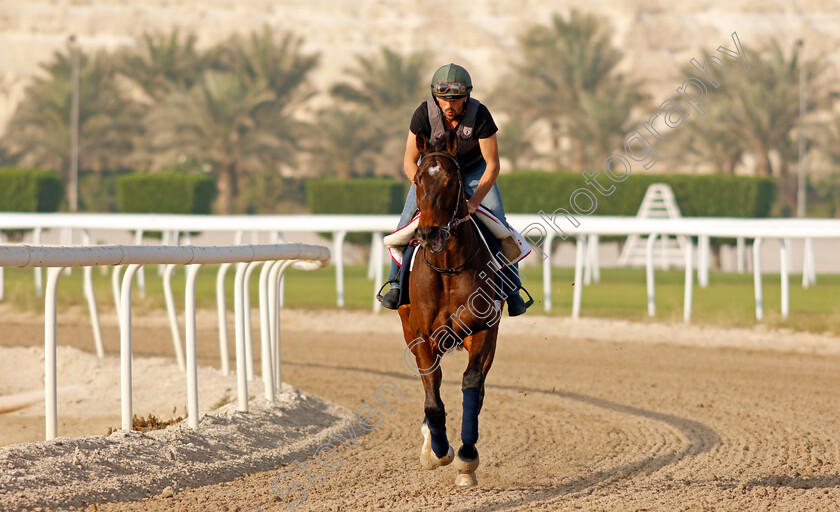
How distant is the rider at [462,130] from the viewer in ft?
16.7

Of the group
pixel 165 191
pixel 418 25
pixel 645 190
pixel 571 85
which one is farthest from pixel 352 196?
pixel 418 25

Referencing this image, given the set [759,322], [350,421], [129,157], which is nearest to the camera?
[350,421]

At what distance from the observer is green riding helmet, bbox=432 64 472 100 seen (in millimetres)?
5086

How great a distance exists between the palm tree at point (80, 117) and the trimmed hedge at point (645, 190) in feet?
67.4

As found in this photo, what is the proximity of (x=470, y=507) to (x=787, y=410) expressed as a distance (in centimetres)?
368

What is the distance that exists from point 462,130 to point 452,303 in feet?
2.94

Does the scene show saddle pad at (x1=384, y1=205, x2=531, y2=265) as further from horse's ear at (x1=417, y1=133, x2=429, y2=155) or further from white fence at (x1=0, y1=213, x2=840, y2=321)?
white fence at (x1=0, y1=213, x2=840, y2=321)

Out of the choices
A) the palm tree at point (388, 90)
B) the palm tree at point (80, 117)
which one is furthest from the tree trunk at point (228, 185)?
the palm tree at point (388, 90)

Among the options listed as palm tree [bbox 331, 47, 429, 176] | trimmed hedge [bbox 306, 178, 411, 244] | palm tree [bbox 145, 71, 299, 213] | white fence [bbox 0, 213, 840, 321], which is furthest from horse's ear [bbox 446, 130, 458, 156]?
palm tree [bbox 331, 47, 429, 176]

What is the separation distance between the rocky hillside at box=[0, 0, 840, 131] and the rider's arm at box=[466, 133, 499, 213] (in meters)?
69.1

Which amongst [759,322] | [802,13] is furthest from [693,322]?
[802,13]

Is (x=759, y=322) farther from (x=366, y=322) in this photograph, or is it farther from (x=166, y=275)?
(x=166, y=275)

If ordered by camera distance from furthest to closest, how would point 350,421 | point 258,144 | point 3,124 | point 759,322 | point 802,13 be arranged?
point 802,13 → point 3,124 → point 258,144 → point 759,322 → point 350,421

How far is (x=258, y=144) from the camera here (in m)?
40.2
